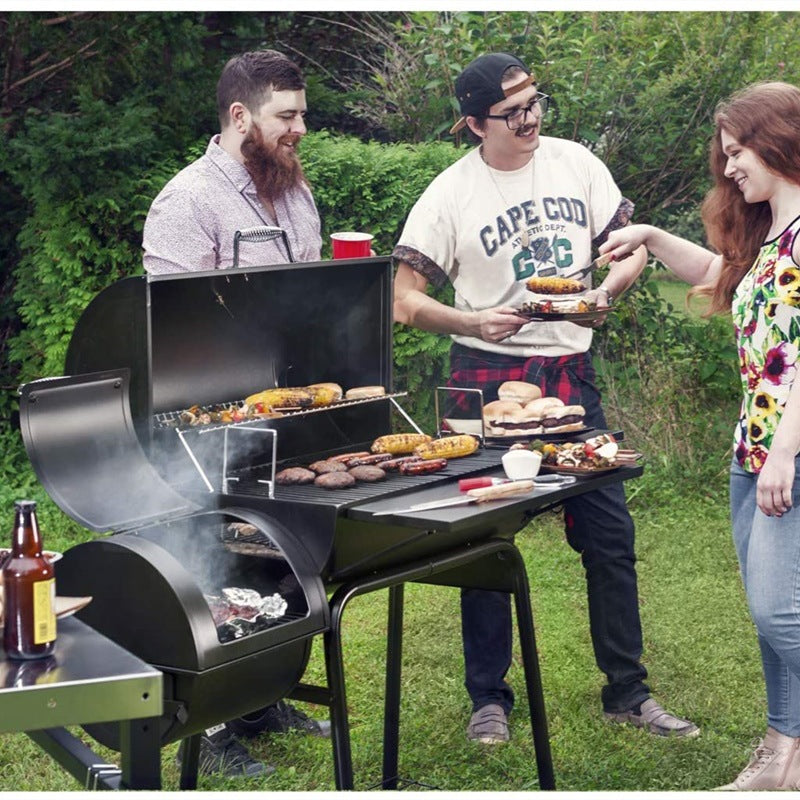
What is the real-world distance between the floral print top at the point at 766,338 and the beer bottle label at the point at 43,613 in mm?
1947

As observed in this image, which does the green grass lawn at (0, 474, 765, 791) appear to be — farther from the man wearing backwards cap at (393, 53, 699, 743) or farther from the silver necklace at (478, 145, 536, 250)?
the silver necklace at (478, 145, 536, 250)

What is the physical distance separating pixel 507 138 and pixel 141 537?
1965 mm

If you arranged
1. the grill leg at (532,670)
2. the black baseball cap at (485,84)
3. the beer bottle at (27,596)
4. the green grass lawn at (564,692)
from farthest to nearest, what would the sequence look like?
the black baseball cap at (485,84)
the green grass lawn at (564,692)
the grill leg at (532,670)
the beer bottle at (27,596)

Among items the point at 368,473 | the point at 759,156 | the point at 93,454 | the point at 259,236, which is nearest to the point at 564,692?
the point at 368,473

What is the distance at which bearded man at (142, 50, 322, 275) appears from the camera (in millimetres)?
3822

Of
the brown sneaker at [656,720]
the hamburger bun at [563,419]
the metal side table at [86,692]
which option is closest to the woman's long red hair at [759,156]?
the hamburger bun at [563,419]

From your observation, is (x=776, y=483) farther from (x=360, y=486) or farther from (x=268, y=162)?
(x=268, y=162)

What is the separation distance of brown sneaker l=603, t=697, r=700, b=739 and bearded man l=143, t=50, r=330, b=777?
3.99ft

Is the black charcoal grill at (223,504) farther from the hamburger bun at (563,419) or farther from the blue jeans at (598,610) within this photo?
the blue jeans at (598,610)

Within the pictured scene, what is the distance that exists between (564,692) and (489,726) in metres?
0.49

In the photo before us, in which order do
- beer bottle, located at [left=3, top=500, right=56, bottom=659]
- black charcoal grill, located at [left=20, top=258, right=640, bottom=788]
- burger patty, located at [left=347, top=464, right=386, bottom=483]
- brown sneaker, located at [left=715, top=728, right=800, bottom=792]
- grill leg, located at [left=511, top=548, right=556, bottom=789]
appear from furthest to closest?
1. brown sneaker, located at [left=715, top=728, right=800, bottom=792]
2. grill leg, located at [left=511, top=548, right=556, bottom=789]
3. burger patty, located at [left=347, top=464, right=386, bottom=483]
4. black charcoal grill, located at [left=20, top=258, right=640, bottom=788]
5. beer bottle, located at [left=3, top=500, right=56, bottom=659]

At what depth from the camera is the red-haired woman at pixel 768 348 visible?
3.35 m

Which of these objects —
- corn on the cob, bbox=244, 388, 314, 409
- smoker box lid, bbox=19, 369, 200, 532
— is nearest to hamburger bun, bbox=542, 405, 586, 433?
corn on the cob, bbox=244, 388, 314, 409

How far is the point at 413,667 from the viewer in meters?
4.96
